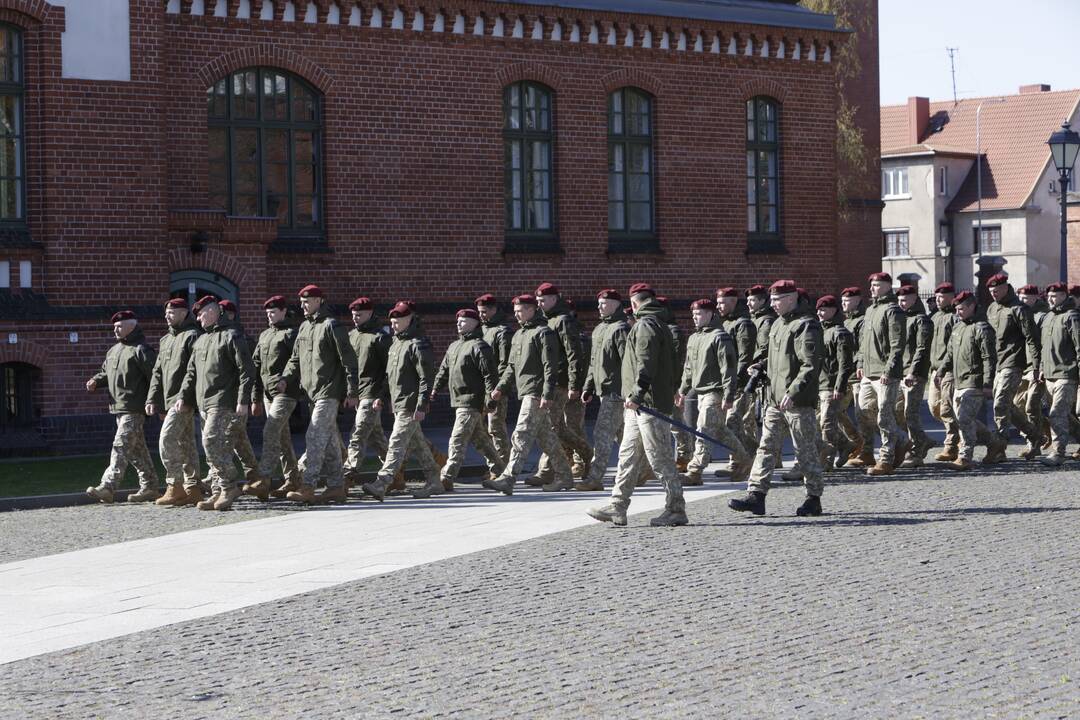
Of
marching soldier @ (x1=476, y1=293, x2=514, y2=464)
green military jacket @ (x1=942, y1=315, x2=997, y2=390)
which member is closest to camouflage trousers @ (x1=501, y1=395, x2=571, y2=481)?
marching soldier @ (x1=476, y1=293, x2=514, y2=464)

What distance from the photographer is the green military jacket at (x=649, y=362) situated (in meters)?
13.0

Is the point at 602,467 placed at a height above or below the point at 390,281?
below

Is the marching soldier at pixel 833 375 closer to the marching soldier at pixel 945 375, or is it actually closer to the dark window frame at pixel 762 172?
the marching soldier at pixel 945 375

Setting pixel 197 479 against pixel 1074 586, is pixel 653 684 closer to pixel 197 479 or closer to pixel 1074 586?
pixel 1074 586

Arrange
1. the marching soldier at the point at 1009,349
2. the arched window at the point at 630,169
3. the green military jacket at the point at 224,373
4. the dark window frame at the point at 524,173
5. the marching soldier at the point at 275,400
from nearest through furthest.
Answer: the green military jacket at the point at 224,373 → the marching soldier at the point at 275,400 → the marching soldier at the point at 1009,349 → the dark window frame at the point at 524,173 → the arched window at the point at 630,169

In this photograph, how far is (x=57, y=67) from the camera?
20891 millimetres

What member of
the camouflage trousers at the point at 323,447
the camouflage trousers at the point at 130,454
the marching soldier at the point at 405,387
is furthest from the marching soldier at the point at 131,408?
the marching soldier at the point at 405,387

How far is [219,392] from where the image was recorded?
1507 cm

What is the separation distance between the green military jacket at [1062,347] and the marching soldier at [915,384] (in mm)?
1264

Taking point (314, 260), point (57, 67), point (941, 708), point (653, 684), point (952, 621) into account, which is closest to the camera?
point (941, 708)

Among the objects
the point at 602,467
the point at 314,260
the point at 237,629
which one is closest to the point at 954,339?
the point at 602,467

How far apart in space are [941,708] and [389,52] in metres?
18.6

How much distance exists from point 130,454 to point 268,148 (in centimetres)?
880

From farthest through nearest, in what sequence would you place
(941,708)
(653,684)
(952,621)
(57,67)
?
(57,67), (952,621), (653,684), (941,708)
